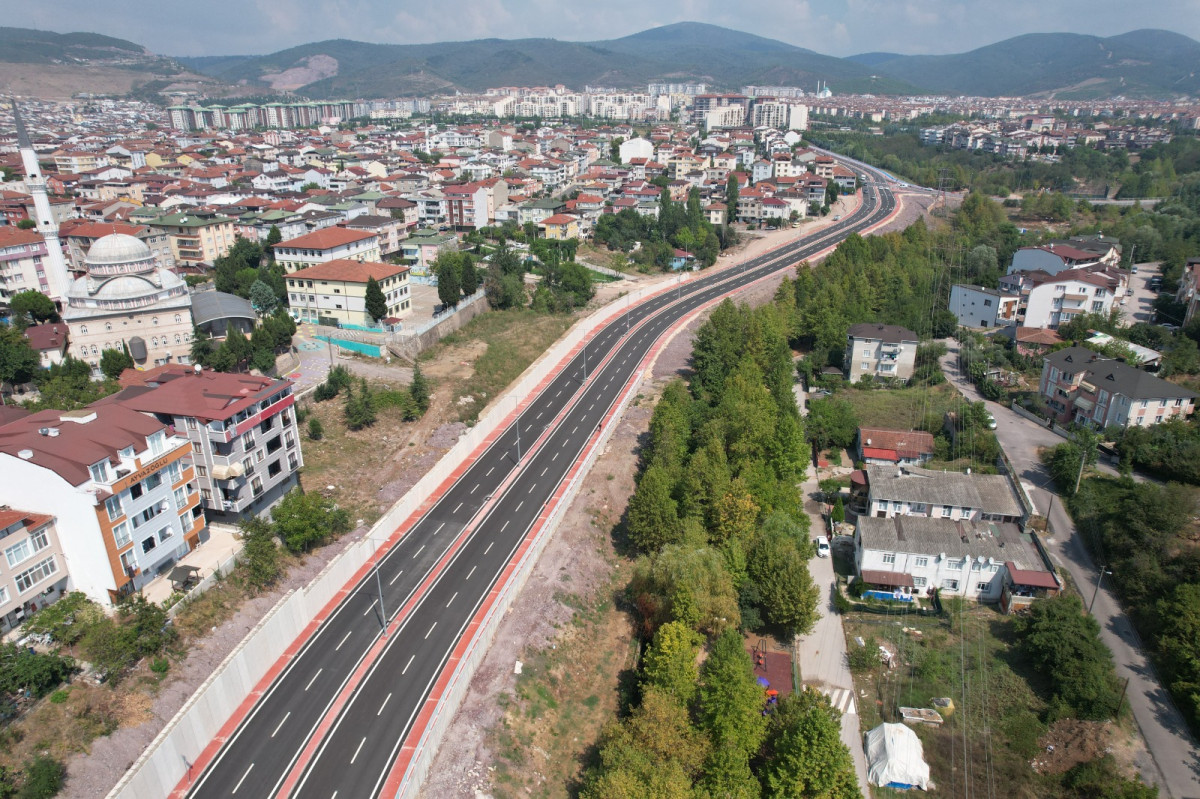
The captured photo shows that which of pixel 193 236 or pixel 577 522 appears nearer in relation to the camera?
pixel 577 522

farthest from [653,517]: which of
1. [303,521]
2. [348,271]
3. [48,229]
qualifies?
[48,229]

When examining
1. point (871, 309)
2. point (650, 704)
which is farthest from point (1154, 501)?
point (871, 309)

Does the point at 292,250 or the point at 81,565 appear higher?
the point at 292,250

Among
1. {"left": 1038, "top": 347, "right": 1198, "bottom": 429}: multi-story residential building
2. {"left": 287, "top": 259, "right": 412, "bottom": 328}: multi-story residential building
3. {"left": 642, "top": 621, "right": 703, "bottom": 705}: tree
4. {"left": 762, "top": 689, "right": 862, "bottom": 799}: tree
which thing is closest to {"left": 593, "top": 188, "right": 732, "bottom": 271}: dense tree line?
{"left": 287, "top": 259, "right": 412, "bottom": 328}: multi-story residential building

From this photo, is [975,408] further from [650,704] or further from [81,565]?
[81,565]

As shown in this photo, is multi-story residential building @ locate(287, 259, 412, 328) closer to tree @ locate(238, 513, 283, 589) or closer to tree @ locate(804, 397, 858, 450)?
tree @ locate(238, 513, 283, 589)

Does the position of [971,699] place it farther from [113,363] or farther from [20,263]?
[20,263]

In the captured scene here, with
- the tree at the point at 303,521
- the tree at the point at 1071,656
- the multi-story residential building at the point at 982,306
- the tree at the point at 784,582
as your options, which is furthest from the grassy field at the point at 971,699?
the multi-story residential building at the point at 982,306
